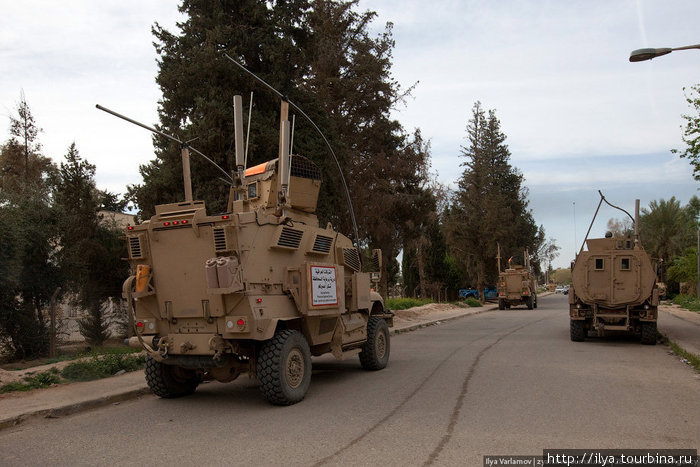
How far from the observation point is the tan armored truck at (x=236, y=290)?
7.68 metres

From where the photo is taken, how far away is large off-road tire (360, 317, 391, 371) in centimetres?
1088

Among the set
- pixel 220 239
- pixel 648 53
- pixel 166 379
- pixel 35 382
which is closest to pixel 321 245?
pixel 220 239

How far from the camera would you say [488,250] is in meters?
45.1

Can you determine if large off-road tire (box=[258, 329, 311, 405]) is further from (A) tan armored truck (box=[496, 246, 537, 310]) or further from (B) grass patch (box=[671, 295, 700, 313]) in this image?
(A) tan armored truck (box=[496, 246, 537, 310])

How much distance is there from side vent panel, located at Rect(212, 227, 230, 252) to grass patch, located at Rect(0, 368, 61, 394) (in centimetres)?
432

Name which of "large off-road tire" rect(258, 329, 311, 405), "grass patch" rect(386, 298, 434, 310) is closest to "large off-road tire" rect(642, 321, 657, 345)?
"large off-road tire" rect(258, 329, 311, 405)

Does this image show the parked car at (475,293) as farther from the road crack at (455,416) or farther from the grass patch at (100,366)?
the grass patch at (100,366)

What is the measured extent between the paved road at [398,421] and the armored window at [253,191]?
326 centimetres

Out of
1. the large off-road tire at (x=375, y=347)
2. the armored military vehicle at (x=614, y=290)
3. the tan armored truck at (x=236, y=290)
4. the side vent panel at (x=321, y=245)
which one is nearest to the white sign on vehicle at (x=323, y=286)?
the tan armored truck at (x=236, y=290)

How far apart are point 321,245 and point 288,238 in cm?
110

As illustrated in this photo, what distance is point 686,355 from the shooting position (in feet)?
38.7

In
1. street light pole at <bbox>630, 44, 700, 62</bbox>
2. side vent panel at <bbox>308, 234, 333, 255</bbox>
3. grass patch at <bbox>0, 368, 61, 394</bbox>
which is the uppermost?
street light pole at <bbox>630, 44, 700, 62</bbox>

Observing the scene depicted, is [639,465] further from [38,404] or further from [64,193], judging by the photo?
[64,193]

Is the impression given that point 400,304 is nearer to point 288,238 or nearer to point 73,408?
point 288,238
